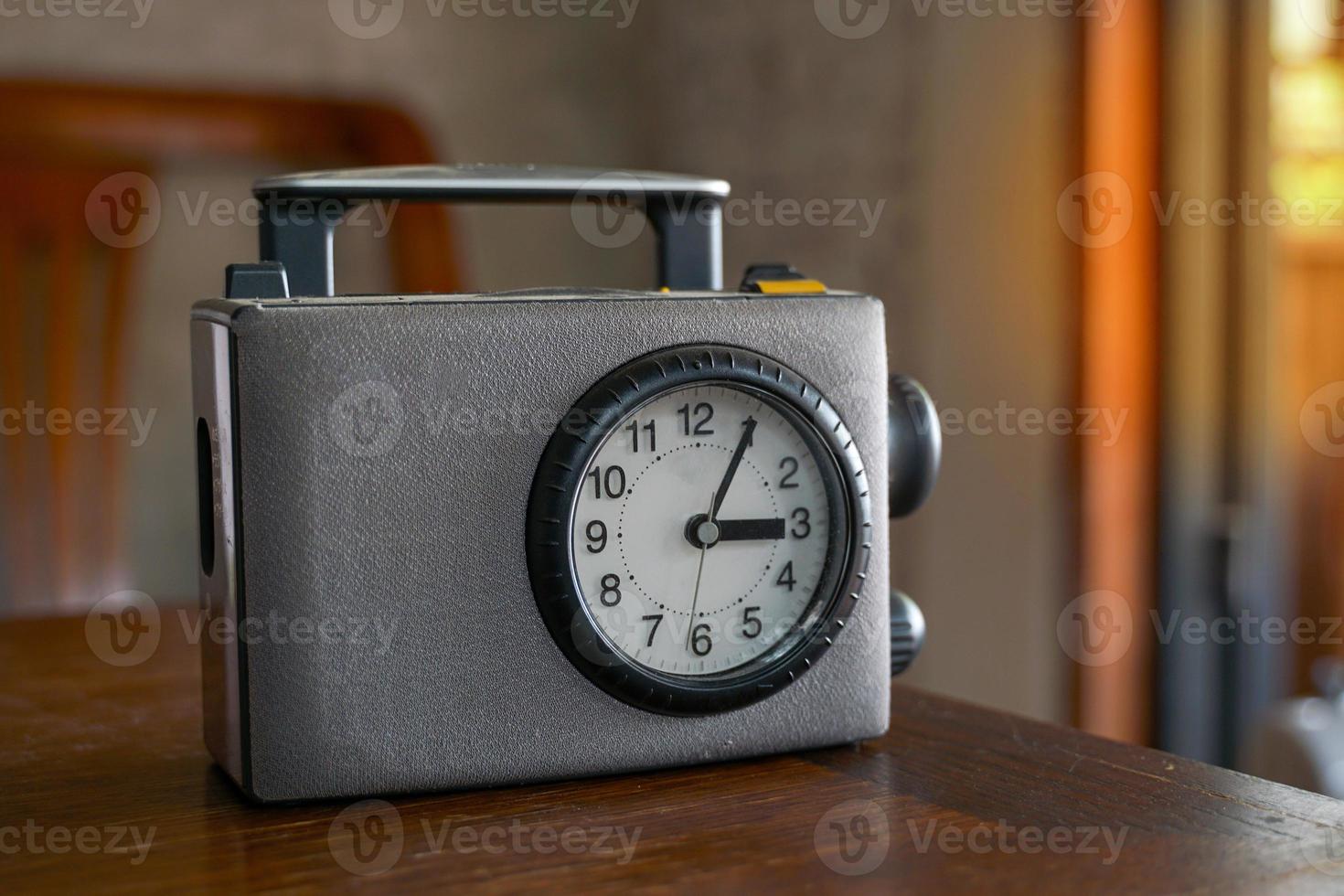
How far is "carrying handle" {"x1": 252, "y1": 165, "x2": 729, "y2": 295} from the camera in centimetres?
69

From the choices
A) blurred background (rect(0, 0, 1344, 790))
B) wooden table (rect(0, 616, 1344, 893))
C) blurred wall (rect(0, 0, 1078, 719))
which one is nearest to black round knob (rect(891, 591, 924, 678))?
wooden table (rect(0, 616, 1344, 893))

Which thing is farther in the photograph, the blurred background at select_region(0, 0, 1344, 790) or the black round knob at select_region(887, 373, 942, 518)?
the blurred background at select_region(0, 0, 1344, 790)

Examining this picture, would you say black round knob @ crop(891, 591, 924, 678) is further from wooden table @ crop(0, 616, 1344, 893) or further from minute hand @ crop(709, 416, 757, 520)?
minute hand @ crop(709, 416, 757, 520)

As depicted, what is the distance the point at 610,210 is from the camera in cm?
249

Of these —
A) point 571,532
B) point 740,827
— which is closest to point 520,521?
point 571,532

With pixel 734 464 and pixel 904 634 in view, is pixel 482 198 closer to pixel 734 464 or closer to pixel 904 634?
pixel 734 464

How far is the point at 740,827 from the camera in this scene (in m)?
0.59

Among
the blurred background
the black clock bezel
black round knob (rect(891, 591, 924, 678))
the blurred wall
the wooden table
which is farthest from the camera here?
the blurred wall

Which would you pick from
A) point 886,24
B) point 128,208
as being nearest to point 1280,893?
point 886,24

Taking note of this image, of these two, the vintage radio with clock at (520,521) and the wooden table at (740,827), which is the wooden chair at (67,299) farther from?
the vintage radio with clock at (520,521)

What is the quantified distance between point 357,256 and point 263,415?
1760mm

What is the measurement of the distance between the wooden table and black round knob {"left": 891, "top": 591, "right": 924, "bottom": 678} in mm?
36

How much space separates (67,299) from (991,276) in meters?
1.30

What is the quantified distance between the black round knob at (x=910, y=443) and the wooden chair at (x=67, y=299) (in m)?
1.47
